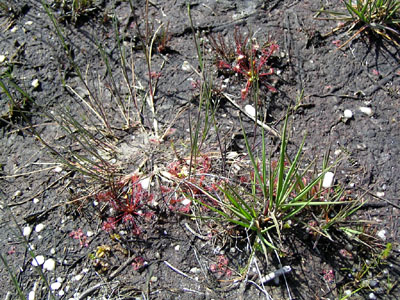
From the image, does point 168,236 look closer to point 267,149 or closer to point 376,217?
point 267,149

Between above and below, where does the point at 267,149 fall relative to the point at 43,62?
below

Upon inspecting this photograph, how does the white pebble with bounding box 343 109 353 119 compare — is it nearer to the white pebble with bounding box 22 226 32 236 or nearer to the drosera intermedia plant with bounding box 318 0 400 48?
the drosera intermedia plant with bounding box 318 0 400 48

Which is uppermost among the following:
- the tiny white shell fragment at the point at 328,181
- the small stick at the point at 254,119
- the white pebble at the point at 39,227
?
the small stick at the point at 254,119

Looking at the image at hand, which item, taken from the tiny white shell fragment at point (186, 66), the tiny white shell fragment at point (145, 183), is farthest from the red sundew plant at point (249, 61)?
the tiny white shell fragment at point (145, 183)

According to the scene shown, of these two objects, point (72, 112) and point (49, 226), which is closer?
point (49, 226)

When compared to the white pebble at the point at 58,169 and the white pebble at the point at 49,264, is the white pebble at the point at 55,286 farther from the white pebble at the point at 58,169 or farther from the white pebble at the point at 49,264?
the white pebble at the point at 58,169

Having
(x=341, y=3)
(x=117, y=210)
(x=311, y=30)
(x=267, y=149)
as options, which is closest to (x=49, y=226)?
(x=117, y=210)

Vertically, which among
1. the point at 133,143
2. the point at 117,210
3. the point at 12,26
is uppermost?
the point at 12,26
